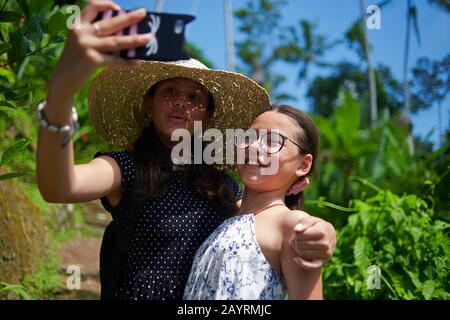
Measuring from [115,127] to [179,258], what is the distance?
706 millimetres

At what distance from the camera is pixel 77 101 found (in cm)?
609

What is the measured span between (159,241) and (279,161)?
1.56 feet

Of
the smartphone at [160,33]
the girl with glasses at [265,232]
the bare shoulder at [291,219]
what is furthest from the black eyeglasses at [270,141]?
the smartphone at [160,33]

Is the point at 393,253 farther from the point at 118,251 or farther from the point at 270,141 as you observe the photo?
the point at 118,251

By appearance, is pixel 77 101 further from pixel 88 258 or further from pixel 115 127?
pixel 115 127

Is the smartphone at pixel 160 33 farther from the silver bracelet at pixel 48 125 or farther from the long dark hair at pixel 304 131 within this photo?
the long dark hair at pixel 304 131

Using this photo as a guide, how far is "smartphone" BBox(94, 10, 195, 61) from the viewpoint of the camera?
111cm

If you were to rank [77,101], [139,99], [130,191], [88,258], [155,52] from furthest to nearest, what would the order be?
[77,101] → [88,258] → [139,99] → [130,191] → [155,52]

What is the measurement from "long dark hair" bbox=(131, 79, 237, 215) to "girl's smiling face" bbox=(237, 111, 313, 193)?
9.9 inches

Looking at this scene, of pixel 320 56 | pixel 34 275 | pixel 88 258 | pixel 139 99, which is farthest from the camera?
pixel 320 56

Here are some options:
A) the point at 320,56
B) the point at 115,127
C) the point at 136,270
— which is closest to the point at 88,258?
the point at 115,127

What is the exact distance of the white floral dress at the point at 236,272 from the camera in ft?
4.71

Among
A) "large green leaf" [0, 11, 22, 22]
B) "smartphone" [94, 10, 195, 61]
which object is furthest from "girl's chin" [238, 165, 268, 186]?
"large green leaf" [0, 11, 22, 22]
